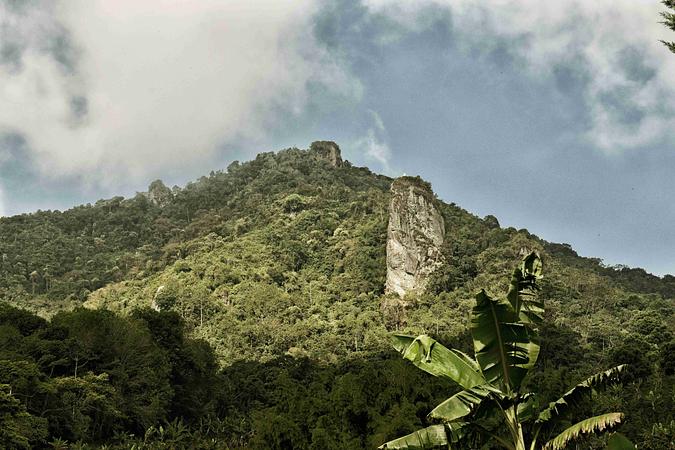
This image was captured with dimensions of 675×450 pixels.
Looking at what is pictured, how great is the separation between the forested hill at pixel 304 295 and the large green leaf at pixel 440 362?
10349mm

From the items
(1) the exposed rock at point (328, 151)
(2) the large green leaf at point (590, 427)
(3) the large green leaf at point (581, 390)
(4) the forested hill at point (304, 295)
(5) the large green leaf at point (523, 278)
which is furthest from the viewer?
(1) the exposed rock at point (328, 151)

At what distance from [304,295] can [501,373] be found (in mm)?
76432

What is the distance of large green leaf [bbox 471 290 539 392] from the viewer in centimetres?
828

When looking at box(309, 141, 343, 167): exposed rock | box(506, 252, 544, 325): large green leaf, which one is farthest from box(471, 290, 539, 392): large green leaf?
A: box(309, 141, 343, 167): exposed rock

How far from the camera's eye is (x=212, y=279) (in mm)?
84562

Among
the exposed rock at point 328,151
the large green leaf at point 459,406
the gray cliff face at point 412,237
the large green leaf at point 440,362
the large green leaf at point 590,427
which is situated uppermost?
the exposed rock at point 328,151

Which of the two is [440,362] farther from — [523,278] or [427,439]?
[523,278]

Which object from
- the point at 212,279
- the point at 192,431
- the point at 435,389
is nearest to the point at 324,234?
the point at 212,279

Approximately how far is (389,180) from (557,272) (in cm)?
6892

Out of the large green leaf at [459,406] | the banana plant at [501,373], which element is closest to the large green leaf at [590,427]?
the banana plant at [501,373]

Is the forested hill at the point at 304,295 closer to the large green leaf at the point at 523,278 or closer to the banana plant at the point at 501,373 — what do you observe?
the banana plant at the point at 501,373

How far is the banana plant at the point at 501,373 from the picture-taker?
27.2ft

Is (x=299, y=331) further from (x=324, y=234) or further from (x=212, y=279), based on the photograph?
(x=324, y=234)

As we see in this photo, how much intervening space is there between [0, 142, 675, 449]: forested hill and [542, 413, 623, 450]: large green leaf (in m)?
10.6
